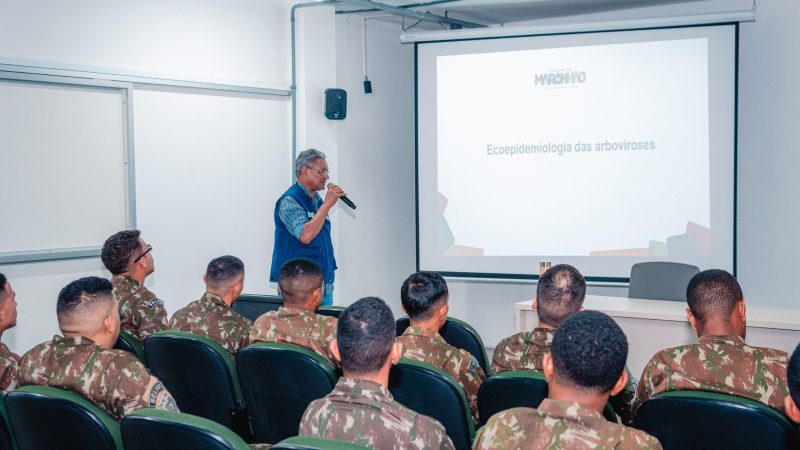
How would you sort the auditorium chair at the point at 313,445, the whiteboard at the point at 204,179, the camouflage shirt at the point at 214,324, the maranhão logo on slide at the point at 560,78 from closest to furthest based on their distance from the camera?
1. the auditorium chair at the point at 313,445
2. the camouflage shirt at the point at 214,324
3. the whiteboard at the point at 204,179
4. the maranhão logo on slide at the point at 560,78

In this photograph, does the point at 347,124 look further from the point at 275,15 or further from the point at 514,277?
the point at 514,277

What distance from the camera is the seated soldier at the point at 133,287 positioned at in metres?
3.34

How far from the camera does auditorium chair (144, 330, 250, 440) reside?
2.77 meters

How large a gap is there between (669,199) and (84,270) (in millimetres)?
3835

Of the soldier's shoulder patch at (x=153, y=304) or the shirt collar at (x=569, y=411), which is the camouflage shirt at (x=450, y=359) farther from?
the soldier's shoulder patch at (x=153, y=304)

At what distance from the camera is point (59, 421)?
200 cm

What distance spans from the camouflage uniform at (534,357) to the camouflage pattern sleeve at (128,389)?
117cm

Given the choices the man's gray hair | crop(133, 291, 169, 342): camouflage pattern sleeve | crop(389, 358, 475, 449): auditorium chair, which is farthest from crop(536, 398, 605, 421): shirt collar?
the man's gray hair

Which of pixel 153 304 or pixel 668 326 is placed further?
pixel 668 326

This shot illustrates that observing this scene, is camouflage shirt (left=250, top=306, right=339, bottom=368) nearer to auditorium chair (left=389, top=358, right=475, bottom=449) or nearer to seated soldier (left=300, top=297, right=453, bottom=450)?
auditorium chair (left=389, top=358, right=475, bottom=449)

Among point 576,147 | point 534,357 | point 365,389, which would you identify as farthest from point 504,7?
point 365,389

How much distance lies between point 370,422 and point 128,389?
81 centimetres

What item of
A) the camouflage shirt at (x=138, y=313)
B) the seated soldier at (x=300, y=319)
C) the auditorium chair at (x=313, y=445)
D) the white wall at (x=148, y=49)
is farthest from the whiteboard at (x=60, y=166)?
the auditorium chair at (x=313, y=445)

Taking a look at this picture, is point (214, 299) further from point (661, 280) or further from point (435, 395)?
point (661, 280)
